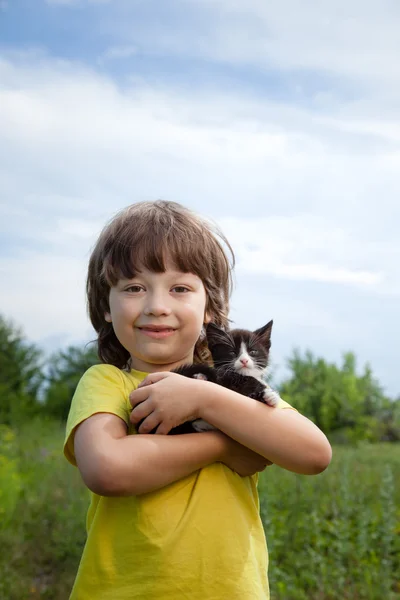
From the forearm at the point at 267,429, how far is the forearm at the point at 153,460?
0.08 metres

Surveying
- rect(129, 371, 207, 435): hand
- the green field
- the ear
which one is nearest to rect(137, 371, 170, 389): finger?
rect(129, 371, 207, 435): hand

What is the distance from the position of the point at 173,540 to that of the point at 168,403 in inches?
15.2

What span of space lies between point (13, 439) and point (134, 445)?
9427 mm

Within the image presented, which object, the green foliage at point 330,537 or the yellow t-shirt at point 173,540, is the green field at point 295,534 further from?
the yellow t-shirt at point 173,540

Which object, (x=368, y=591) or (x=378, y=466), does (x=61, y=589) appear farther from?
(x=378, y=466)

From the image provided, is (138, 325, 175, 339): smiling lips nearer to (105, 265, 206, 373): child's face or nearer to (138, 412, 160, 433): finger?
(105, 265, 206, 373): child's face

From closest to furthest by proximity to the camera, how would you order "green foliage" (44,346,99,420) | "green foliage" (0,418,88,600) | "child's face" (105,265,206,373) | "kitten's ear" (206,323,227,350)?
"child's face" (105,265,206,373) → "kitten's ear" (206,323,227,350) → "green foliage" (0,418,88,600) → "green foliage" (44,346,99,420)

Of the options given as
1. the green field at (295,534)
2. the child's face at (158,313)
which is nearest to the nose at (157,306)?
the child's face at (158,313)

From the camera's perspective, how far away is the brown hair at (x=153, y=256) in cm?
228

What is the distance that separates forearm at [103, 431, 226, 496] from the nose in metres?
0.38

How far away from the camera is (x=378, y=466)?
8.05m

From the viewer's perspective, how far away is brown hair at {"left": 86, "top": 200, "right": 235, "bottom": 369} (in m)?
2.28

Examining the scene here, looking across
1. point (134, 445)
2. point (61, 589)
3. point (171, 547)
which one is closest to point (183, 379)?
point (134, 445)

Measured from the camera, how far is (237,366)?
229cm
